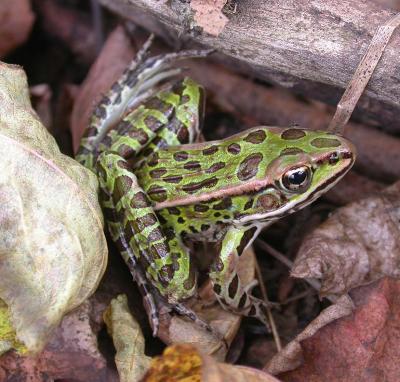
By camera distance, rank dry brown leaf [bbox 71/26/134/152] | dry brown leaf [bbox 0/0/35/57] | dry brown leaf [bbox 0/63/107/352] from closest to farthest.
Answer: dry brown leaf [bbox 0/63/107/352], dry brown leaf [bbox 71/26/134/152], dry brown leaf [bbox 0/0/35/57]

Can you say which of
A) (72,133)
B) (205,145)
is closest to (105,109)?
(72,133)

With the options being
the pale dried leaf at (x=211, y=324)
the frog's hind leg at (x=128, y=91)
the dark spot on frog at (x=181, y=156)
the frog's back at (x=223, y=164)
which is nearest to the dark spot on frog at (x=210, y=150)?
the frog's back at (x=223, y=164)

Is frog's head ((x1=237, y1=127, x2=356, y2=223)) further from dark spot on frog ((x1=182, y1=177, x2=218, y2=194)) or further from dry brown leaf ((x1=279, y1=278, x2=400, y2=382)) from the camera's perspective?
dry brown leaf ((x1=279, y1=278, x2=400, y2=382))

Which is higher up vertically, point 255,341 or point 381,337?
point 381,337

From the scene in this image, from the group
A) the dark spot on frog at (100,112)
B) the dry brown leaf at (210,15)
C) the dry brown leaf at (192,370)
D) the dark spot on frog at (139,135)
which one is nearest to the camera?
the dry brown leaf at (192,370)

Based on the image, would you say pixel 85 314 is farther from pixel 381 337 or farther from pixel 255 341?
pixel 381 337

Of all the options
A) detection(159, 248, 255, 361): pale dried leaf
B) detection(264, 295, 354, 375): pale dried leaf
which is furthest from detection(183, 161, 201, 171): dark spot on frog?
detection(264, 295, 354, 375): pale dried leaf

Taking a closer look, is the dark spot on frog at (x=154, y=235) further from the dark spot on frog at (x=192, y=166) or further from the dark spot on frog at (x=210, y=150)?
the dark spot on frog at (x=210, y=150)
